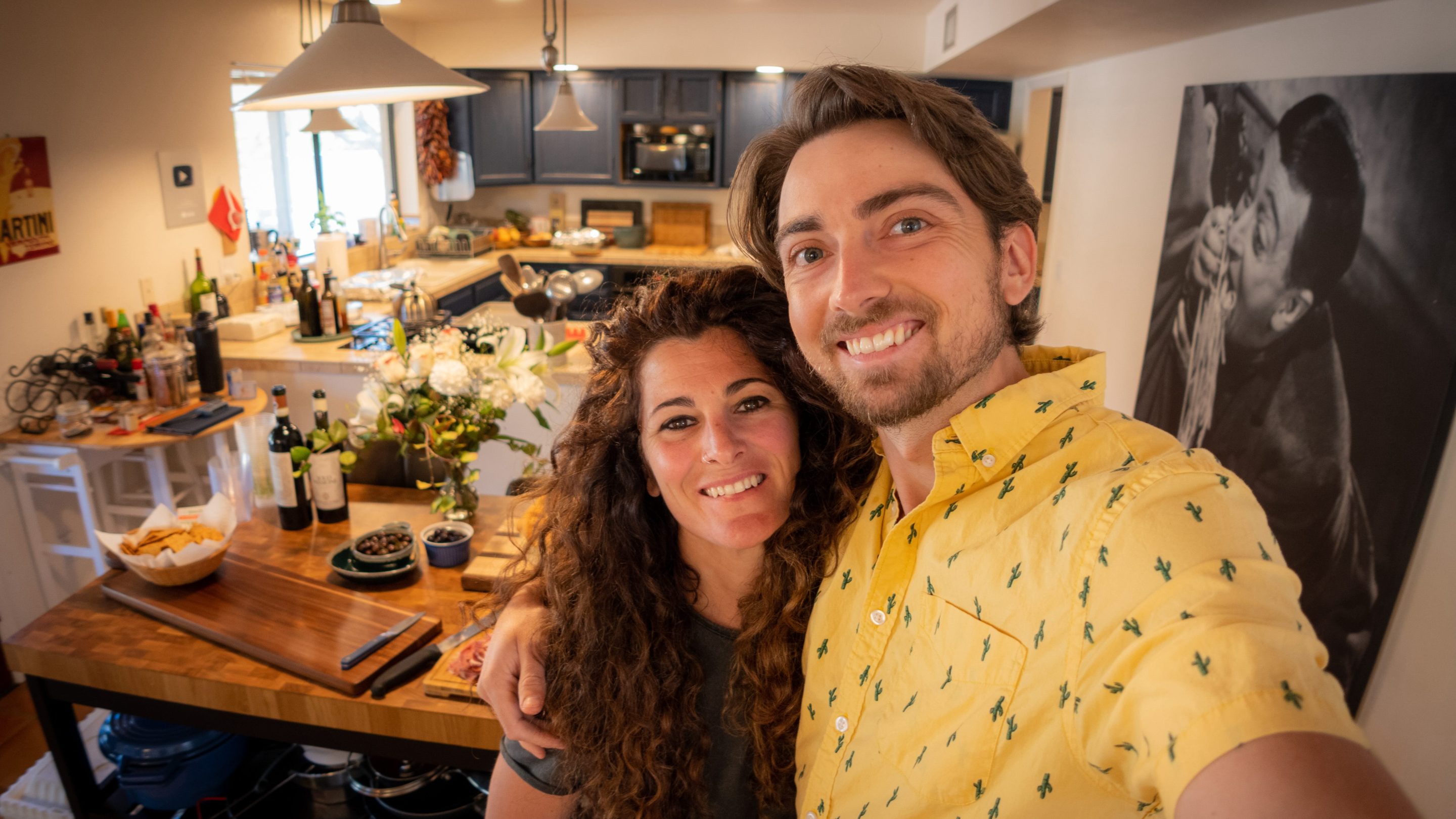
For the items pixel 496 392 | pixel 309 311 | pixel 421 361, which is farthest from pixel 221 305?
pixel 496 392

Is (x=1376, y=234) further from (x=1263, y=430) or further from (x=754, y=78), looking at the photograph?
(x=754, y=78)

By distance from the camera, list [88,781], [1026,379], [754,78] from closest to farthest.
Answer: [1026,379]
[88,781]
[754,78]

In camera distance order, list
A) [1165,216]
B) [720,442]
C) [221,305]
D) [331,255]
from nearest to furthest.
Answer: [720,442] < [1165,216] < [221,305] < [331,255]

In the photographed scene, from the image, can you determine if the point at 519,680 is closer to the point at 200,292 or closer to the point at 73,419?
the point at 73,419

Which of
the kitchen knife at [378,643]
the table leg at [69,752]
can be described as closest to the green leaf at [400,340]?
the kitchen knife at [378,643]

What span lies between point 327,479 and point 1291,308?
231 centimetres

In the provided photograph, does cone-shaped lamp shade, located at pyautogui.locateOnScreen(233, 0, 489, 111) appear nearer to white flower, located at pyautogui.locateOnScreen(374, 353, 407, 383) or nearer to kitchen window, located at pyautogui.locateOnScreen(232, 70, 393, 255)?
white flower, located at pyautogui.locateOnScreen(374, 353, 407, 383)

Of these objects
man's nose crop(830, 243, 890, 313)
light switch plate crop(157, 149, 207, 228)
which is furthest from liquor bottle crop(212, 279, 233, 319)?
man's nose crop(830, 243, 890, 313)

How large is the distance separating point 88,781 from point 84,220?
2594 millimetres

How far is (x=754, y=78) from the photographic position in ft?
20.0

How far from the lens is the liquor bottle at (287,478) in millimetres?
2133

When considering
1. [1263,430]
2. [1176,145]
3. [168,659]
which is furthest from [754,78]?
[168,659]

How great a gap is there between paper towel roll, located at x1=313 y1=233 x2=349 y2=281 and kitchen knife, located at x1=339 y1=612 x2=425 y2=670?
12.0ft

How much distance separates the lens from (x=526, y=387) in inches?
79.3
